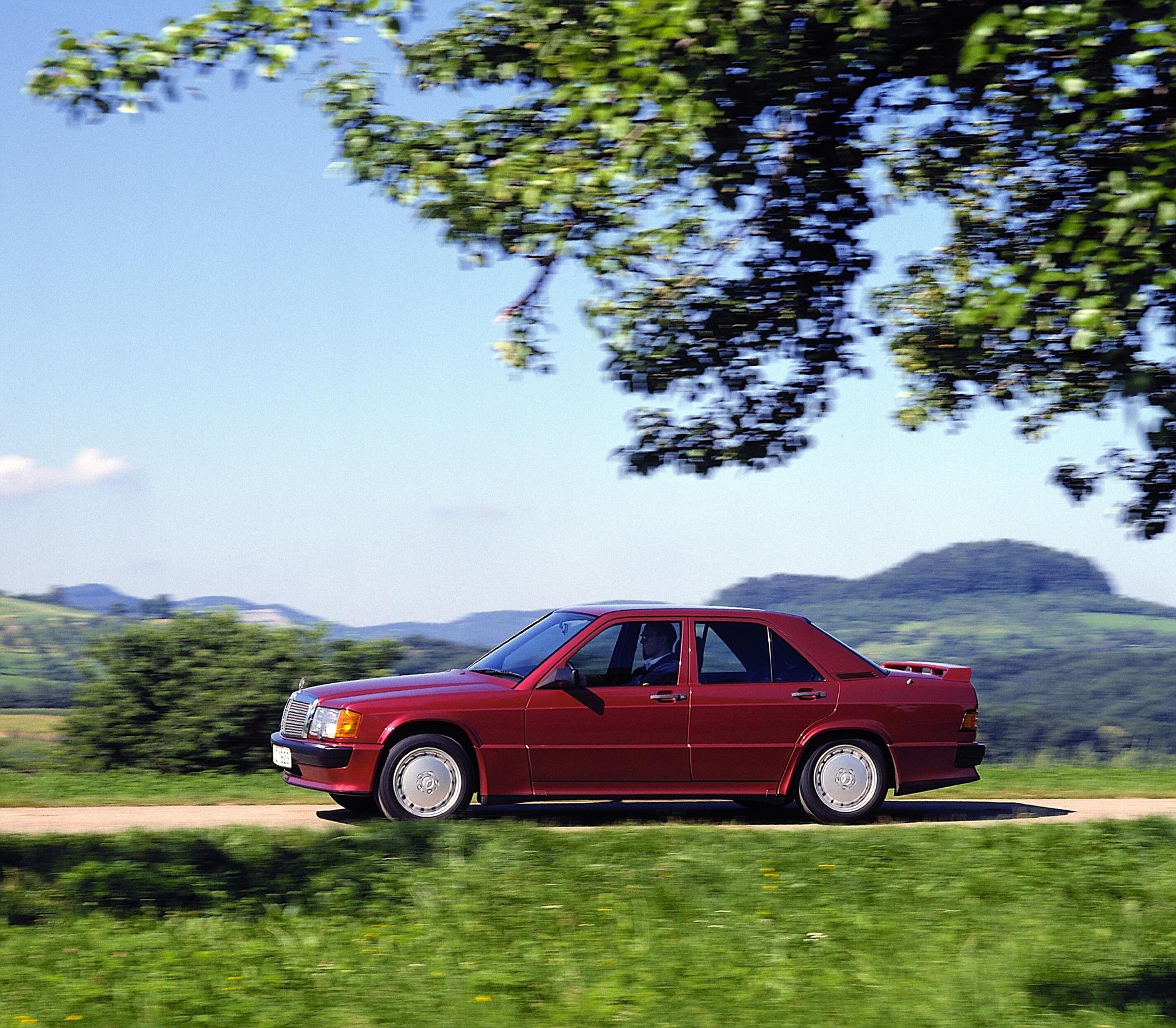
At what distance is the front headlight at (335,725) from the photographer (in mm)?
10703

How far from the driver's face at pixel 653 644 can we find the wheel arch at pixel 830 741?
1293mm

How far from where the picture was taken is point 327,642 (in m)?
17.9

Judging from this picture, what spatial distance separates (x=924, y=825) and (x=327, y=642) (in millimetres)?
9178

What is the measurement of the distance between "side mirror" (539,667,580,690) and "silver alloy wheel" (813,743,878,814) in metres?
2.03

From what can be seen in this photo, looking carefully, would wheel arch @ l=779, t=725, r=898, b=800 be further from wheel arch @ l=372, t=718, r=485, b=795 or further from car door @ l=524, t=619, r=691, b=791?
wheel arch @ l=372, t=718, r=485, b=795

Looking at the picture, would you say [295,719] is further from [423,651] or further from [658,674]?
[423,651]

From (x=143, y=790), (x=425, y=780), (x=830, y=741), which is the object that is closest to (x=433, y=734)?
(x=425, y=780)

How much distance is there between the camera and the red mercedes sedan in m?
10.8

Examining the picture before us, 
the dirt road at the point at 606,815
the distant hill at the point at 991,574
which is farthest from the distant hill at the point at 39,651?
the distant hill at the point at 991,574

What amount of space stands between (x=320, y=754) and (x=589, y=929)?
390cm

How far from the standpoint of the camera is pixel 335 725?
1077 cm

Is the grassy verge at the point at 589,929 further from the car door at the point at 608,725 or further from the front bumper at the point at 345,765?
the front bumper at the point at 345,765

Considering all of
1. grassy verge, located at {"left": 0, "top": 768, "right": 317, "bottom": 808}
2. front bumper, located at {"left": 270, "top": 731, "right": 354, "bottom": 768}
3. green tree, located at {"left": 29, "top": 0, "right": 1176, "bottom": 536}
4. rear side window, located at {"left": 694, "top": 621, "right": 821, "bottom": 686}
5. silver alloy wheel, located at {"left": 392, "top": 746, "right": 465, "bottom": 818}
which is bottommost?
grassy verge, located at {"left": 0, "top": 768, "right": 317, "bottom": 808}

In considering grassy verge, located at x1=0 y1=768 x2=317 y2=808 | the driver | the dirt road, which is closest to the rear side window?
the driver
